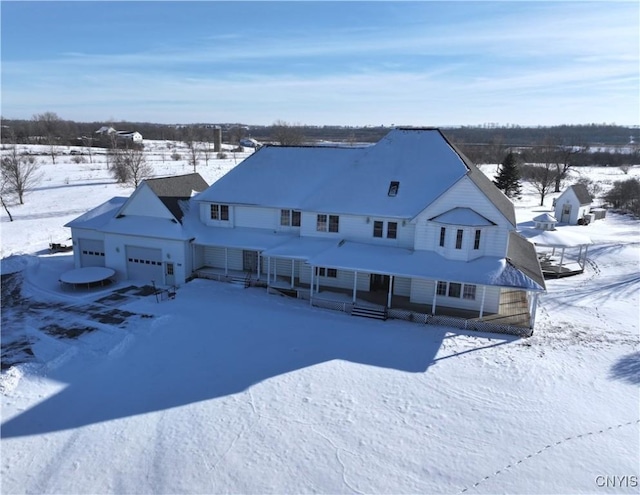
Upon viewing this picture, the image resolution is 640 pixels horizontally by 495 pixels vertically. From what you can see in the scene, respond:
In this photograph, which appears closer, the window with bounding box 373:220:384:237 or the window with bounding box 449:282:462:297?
the window with bounding box 449:282:462:297

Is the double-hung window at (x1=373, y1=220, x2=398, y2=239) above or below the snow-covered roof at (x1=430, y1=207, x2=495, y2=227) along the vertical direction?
below

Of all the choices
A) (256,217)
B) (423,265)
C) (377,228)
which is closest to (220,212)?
(256,217)

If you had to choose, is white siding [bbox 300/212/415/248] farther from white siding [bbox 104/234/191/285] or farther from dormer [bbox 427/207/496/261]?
white siding [bbox 104/234/191/285]

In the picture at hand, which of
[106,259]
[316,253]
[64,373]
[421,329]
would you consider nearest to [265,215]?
[316,253]

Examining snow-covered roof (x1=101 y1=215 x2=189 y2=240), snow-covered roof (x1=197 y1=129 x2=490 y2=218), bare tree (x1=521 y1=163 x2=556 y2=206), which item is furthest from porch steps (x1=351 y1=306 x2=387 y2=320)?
bare tree (x1=521 y1=163 x2=556 y2=206)

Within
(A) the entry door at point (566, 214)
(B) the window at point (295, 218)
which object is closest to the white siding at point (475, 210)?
(B) the window at point (295, 218)

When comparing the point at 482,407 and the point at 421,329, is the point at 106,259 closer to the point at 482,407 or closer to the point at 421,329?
the point at 421,329

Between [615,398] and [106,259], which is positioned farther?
[106,259]

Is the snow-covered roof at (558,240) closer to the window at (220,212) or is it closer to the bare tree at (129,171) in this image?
the window at (220,212)
